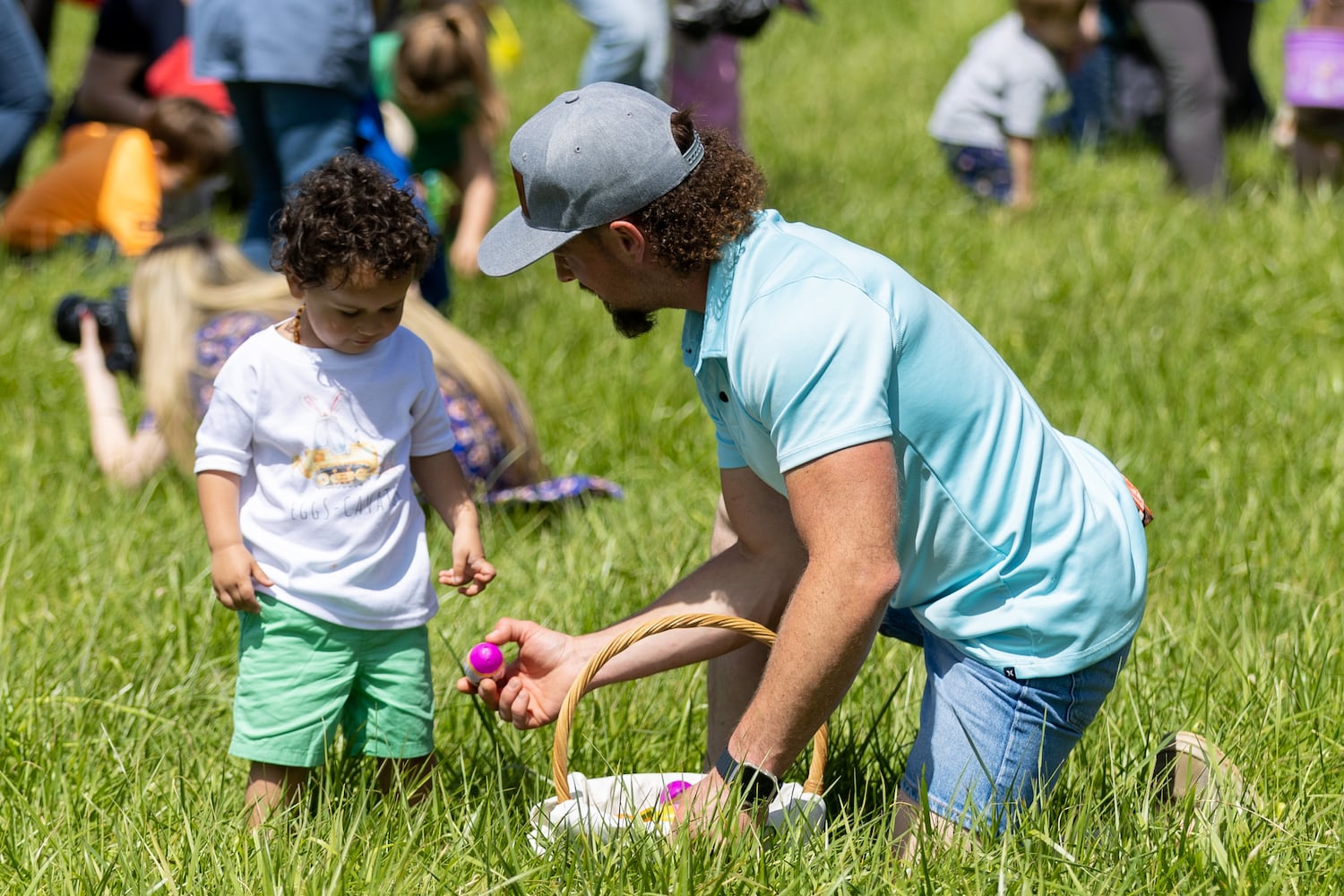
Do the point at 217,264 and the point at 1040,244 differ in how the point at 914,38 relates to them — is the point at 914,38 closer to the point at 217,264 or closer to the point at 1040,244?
the point at 1040,244

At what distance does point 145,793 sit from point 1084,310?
3.72 meters

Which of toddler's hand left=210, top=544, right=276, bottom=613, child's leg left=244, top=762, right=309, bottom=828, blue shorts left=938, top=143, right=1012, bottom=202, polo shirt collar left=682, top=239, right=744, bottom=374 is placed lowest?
blue shorts left=938, top=143, right=1012, bottom=202

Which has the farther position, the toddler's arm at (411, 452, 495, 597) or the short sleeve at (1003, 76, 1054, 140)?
the short sleeve at (1003, 76, 1054, 140)

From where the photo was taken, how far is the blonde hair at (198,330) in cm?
373

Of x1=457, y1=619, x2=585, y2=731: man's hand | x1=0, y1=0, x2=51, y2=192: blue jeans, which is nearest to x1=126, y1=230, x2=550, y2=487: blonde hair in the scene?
A: x1=457, y1=619, x2=585, y2=731: man's hand

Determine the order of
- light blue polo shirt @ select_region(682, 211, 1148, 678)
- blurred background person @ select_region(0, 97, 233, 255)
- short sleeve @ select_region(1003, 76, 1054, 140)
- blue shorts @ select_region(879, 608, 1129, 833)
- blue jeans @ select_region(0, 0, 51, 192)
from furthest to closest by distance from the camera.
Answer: short sleeve @ select_region(1003, 76, 1054, 140), blue jeans @ select_region(0, 0, 51, 192), blurred background person @ select_region(0, 97, 233, 255), blue shorts @ select_region(879, 608, 1129, 833), light blue polo shirt @ select_region(682, 211, 1148, 678)

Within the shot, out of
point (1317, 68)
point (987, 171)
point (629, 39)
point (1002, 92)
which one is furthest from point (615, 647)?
point (1002, 92)

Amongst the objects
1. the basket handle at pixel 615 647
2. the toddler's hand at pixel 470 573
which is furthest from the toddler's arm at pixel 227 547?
the basket handle at pixel 615 647

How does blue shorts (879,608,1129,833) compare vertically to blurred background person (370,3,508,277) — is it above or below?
above

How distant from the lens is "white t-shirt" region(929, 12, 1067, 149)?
661cm

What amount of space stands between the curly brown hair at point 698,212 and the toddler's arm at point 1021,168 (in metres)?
4.75

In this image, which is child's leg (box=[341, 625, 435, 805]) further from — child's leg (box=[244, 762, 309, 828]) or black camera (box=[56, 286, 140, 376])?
black camera (box=[56, 286, 140, 376])

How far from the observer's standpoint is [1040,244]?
584 centimetres

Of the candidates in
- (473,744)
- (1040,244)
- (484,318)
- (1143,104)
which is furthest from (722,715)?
(1143,104)
